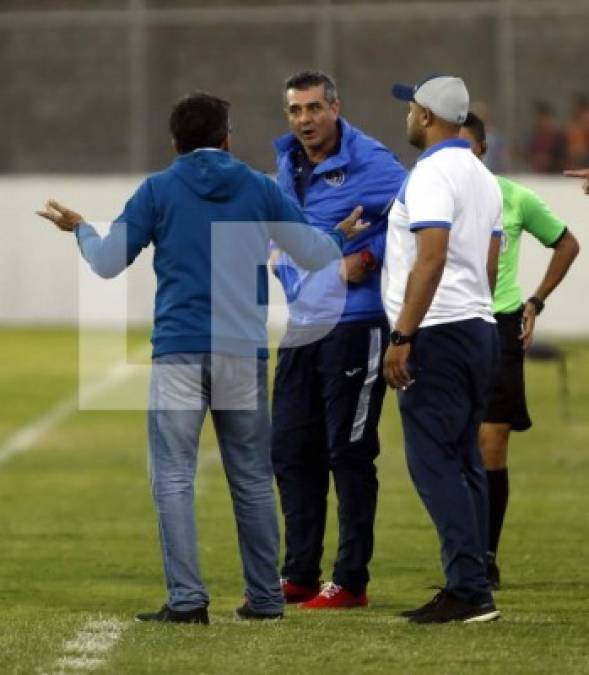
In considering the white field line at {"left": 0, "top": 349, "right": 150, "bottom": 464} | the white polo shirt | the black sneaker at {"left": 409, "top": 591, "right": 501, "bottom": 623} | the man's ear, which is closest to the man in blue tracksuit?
the white polo shirt

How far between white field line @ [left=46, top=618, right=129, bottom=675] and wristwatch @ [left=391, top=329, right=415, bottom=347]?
139 centimetres

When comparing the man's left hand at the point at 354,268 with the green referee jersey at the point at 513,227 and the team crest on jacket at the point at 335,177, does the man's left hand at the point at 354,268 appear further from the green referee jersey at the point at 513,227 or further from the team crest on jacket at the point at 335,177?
the green referee jersey at the point at 513,227

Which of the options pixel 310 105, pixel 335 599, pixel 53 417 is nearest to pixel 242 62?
pixel 53 417

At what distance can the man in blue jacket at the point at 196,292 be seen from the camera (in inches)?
311

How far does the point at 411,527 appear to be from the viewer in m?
12.2

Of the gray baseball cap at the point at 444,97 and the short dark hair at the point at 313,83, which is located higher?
the short dark hair at the point at 313,83

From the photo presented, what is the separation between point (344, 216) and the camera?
9.09 meters

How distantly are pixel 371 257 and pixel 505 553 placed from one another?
8.43 feet

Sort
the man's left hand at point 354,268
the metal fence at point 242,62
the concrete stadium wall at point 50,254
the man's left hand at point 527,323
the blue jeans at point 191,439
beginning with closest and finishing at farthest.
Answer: the blue jeans at point 191,439 → the man's left hand at point 354,268 → the man's left hand at point 527,323 → the metal fence at point 242,62 → the concrete stadium wall at point 50,254

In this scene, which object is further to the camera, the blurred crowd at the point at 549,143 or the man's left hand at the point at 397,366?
the blurred crowd at the point at 549,143

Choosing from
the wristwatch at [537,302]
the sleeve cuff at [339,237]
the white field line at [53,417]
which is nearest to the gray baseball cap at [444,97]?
the sleeve cuff at [339,237]

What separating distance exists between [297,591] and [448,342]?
1.69 metres

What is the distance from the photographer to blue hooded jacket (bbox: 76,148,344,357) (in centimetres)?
789

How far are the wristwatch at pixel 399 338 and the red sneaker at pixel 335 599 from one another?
1.49m
